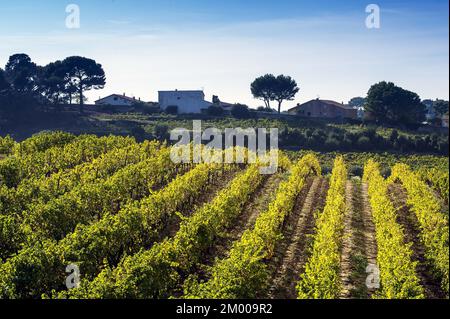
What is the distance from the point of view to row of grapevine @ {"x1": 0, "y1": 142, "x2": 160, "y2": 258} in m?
16.5

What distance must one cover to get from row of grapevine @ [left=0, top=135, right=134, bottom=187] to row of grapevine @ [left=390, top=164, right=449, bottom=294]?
60.8ft

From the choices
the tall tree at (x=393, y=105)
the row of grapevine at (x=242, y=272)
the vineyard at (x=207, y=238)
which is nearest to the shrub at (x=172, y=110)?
the tall tree at (x=393, y=105)

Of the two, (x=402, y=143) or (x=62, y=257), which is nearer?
(x=62, y=257)

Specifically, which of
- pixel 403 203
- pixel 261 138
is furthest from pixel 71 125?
pixel 403 203

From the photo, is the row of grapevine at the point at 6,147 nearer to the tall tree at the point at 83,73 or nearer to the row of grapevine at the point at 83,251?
the row of grapevine at the point at 83,251

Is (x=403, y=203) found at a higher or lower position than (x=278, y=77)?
lower

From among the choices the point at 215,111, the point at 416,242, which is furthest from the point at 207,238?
the point at 215,111

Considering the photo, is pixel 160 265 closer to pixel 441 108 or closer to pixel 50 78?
pixel 50 78

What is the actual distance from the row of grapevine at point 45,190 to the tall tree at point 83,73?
44.8m

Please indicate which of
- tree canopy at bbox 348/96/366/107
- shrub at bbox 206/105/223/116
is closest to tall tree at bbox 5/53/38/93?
shrub at bbox 206/105/223/116

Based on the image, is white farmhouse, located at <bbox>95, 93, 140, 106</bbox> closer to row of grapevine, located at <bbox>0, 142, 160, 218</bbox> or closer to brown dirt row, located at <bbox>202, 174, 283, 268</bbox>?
row of grapevine, located at <bbox>0, 142, 160, 218</bbox>
